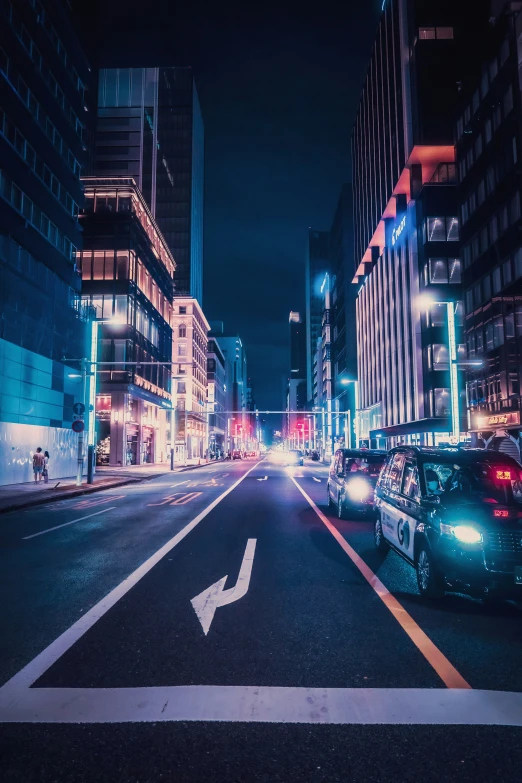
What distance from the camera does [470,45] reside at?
5009cm

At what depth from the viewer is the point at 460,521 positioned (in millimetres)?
6160

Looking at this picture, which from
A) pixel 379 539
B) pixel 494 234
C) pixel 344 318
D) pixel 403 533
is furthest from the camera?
pixel 344 318

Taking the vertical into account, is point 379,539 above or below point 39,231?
below

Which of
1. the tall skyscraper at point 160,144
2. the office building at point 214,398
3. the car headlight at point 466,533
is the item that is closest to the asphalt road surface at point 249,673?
the car headlight at point 466,533

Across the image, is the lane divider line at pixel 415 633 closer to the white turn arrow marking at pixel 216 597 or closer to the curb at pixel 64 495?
the white turn arrow marking at pixel 216 597

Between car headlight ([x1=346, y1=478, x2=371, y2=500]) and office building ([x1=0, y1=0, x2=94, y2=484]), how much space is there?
751 inches

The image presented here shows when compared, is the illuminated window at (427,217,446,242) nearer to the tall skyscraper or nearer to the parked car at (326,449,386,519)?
the parked car at (326,449,386,519)

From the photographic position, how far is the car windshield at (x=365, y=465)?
14008 mm

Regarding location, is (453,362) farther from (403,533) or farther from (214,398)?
→ (214,398)

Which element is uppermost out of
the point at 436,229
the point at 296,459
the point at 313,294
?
the point at 313,294

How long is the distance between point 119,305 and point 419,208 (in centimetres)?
2961

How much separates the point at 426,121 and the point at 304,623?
53561mm

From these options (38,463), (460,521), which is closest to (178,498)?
(38,463)

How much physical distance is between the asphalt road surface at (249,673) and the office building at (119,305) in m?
39.8
